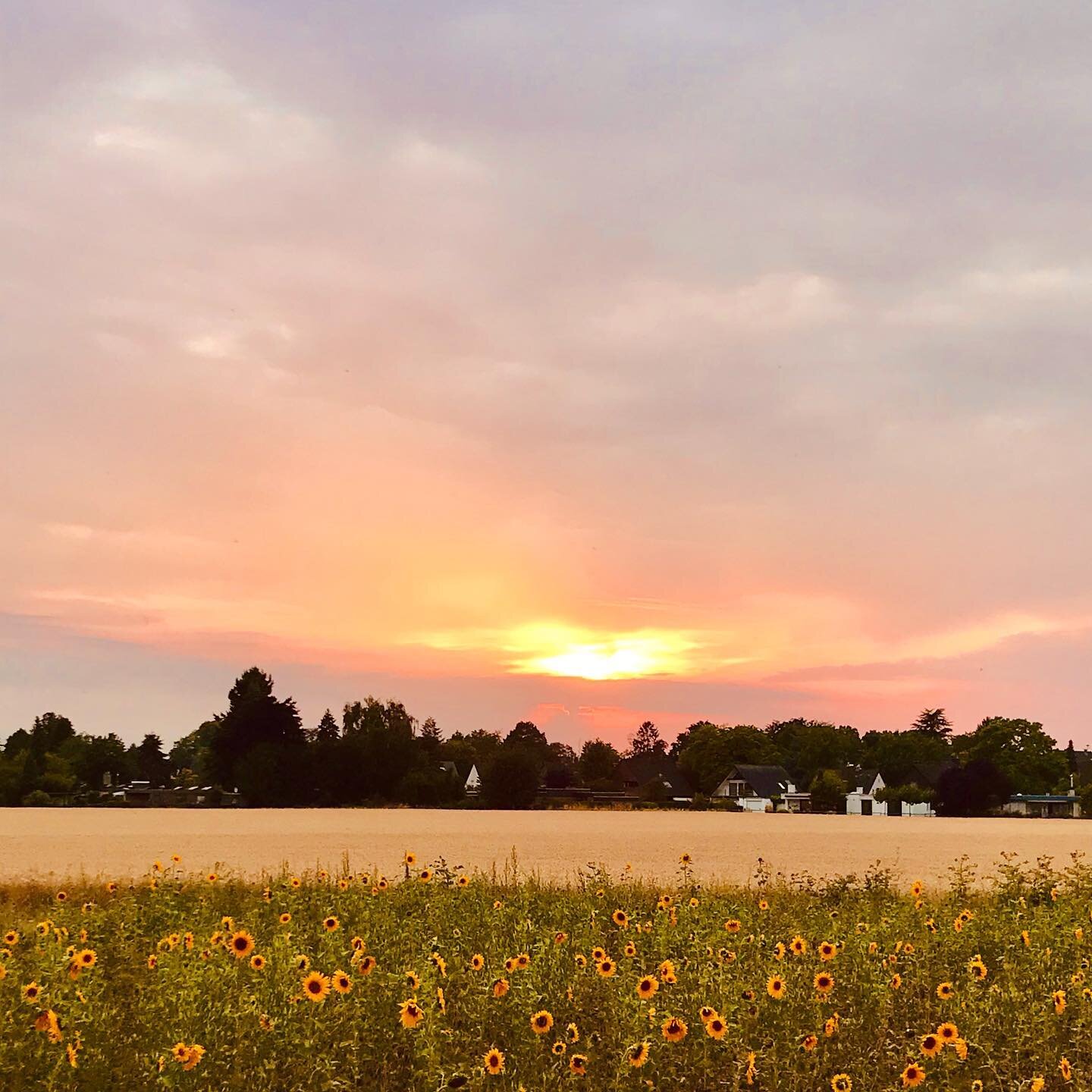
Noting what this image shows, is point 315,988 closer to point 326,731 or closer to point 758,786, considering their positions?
point 326,731

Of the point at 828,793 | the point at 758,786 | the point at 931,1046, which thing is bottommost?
the point at 758,786

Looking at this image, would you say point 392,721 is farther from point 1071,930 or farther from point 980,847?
point 1071,930

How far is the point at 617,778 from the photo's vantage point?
12419cm

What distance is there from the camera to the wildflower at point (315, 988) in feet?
21.7

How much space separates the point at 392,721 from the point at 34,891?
208 ft

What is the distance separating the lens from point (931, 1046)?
618 cm

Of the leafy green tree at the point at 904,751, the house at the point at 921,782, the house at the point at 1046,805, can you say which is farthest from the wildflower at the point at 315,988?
the leafy green tree at the point at 904,751

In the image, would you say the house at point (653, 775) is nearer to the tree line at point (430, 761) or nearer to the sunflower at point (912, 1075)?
the tree line at point (430, 761)

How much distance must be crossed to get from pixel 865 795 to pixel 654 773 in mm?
31575

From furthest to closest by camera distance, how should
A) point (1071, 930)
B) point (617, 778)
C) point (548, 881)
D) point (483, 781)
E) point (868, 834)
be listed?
point (617, 778) < point (483, 781) < point (868, 834) < point (548, 881) < point (1071, 930)

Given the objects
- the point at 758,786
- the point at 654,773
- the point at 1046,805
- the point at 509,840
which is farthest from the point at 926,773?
the point at 509,840

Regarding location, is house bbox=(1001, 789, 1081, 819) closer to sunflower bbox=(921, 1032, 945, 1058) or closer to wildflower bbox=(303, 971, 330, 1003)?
sunflower bbox=(921, 1032, 945, 1058)

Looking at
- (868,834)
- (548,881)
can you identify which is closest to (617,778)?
(868,834)

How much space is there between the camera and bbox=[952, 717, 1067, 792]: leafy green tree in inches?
4552
